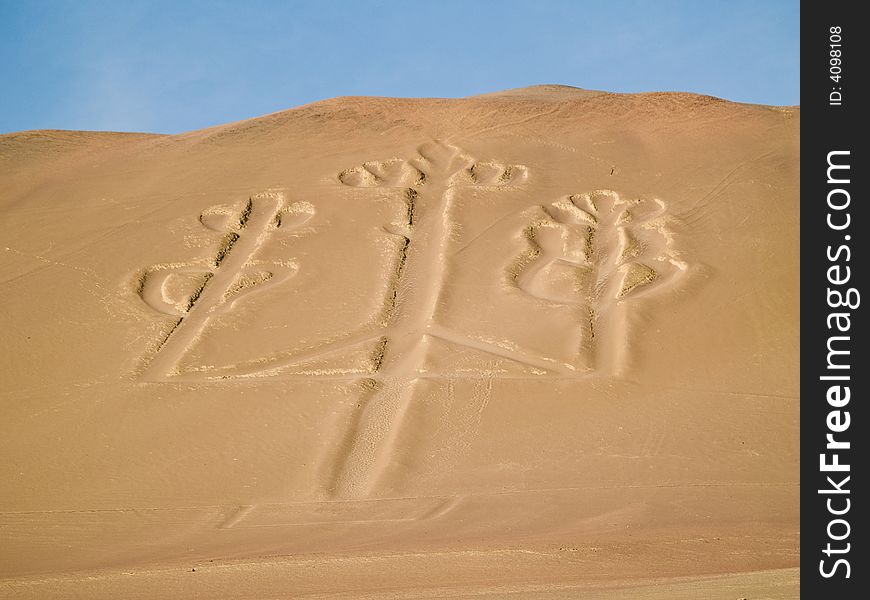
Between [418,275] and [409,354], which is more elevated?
[418,275]

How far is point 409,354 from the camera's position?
7.41 meters

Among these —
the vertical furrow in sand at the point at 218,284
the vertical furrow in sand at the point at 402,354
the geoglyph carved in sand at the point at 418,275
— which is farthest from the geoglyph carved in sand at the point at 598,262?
the vertical furrow in sand at the point at 218,284

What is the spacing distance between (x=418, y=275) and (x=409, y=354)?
1364 millimetres

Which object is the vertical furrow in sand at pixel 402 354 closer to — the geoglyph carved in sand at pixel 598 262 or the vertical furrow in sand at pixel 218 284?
the geoglyph carved in sand at pixel 598 262

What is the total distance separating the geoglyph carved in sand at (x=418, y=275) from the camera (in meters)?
6.92

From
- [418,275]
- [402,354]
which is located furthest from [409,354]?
[418,275]

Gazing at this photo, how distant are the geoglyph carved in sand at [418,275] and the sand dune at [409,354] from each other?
0.12 feet

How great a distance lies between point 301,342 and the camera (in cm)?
769

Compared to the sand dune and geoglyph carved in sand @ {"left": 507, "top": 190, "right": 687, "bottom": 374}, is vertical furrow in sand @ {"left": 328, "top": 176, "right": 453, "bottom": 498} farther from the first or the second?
geoglyph carved in sand @ {"left": 507, "top": 190, "right": 687, "bottom": 374}

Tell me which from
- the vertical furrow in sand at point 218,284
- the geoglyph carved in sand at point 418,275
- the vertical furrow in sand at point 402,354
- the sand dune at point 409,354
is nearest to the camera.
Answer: the sand dune at point 409,354

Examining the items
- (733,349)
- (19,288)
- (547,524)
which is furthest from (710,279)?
(19,288)

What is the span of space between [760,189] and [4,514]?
26.8 ft

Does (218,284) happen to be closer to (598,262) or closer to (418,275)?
(418,275)

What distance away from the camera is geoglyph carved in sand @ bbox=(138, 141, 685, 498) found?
22.7ft
